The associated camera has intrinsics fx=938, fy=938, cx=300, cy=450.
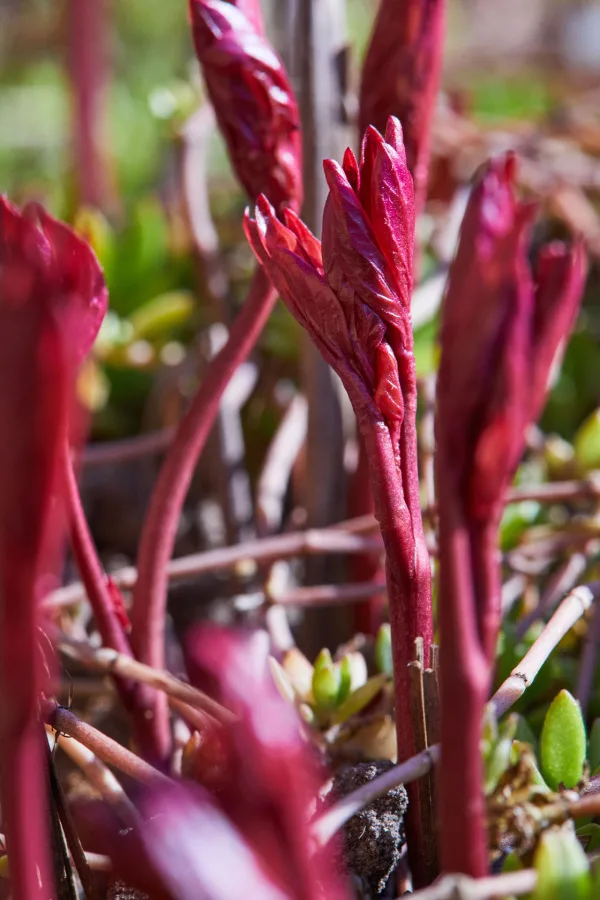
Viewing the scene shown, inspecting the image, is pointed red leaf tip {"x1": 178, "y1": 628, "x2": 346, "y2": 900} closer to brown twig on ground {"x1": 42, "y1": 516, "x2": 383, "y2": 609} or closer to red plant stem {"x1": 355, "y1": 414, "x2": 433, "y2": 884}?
red plant stem {"x1": 355, "y1": 414, "x2": 433, "y2": 884}

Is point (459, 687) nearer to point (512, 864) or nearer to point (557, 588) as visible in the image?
point (512, 864)

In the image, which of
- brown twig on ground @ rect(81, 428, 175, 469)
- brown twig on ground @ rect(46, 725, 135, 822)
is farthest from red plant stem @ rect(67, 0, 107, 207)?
brown twig on ground @ rect(46, 725, 135, 822)

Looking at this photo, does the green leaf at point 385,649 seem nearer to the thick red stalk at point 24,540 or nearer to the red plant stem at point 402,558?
the red plant stem at point 402,558

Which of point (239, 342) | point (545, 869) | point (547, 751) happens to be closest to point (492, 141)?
point (239, 342)

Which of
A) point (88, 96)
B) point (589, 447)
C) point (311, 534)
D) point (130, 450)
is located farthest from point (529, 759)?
point (88, 96)

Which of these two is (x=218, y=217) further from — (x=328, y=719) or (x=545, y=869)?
(x=545, y=869)

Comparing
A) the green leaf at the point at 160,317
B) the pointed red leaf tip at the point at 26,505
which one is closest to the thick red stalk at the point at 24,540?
the pointed red leaf tip at the point at 26,505

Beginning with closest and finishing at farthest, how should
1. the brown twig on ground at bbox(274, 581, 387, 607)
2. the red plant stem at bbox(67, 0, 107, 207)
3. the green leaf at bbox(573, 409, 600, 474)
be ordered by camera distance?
the brown twig on ground at bbox(274, 581, 387, 607) < the green leaf at bbox(573, 409, 600, 474) < the red plant stem at bbox(67, 0, 107, 207)
